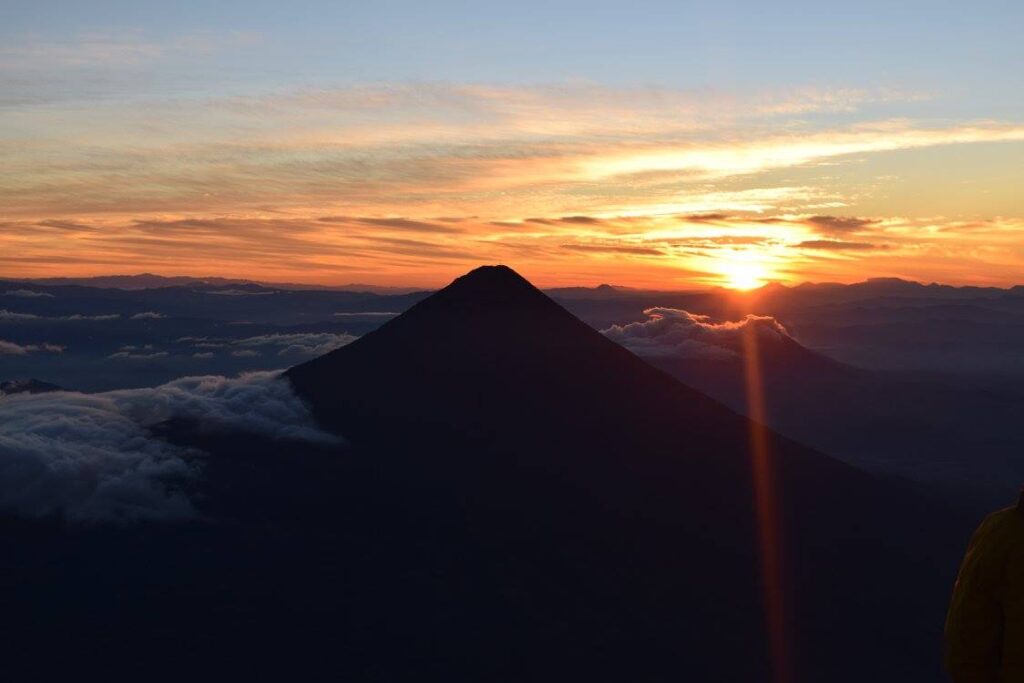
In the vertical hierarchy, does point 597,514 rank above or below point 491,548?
above

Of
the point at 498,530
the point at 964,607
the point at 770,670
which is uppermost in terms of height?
the point at 964,607

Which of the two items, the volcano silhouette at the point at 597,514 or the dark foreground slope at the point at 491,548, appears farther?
the volcano silhouette at the point at 597,514

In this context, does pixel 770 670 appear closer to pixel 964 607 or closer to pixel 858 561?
pixel 858 561

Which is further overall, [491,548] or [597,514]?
[597,514]

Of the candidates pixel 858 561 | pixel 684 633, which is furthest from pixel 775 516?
pixel 684 633
